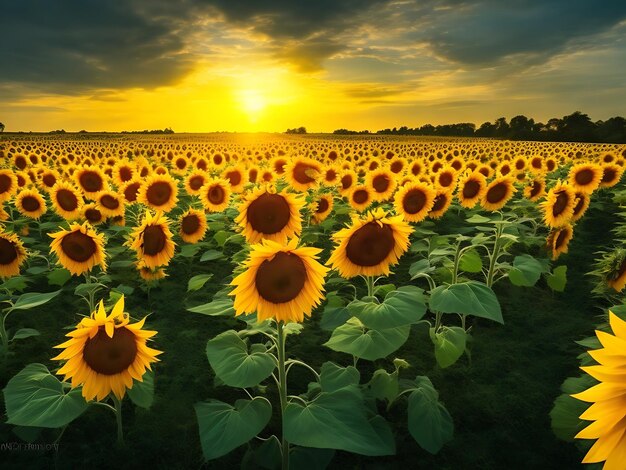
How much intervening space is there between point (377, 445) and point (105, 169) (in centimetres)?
1256

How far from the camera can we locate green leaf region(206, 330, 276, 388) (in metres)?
2.58

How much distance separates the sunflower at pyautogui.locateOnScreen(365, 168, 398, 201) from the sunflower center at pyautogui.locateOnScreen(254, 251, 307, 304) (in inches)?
272

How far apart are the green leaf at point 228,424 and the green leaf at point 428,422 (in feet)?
3.73

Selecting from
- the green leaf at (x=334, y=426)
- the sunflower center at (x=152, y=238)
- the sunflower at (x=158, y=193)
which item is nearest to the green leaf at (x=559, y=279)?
the green leaf at (x=334, y=426)

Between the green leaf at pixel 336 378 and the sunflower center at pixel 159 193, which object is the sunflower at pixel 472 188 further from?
the green leaf at pixel 336 378

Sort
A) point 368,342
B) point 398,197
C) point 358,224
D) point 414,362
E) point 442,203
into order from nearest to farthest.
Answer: point 368,342
point 358,224
point 414,362
point 398,197
point 442,203

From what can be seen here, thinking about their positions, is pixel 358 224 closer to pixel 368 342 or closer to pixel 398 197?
pixel 368 342

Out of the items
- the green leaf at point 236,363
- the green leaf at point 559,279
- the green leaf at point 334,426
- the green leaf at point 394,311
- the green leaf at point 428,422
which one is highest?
the green leaf at point 394,311

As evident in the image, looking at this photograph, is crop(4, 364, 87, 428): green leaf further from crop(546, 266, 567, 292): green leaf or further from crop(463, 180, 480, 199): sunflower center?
crop(463, 180, 480, 199): sunflower center

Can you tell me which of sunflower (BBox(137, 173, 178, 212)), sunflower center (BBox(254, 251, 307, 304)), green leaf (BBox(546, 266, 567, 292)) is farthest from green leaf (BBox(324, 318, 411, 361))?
Answer: sunflower (BBox(137, 173, 178, 212))

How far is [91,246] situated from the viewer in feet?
17.2

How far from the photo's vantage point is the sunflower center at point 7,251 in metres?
5.17

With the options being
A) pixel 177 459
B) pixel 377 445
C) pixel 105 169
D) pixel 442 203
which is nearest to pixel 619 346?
pixel 377 445

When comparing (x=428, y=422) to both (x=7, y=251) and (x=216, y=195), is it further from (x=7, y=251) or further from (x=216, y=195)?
(x=216, y=195)
